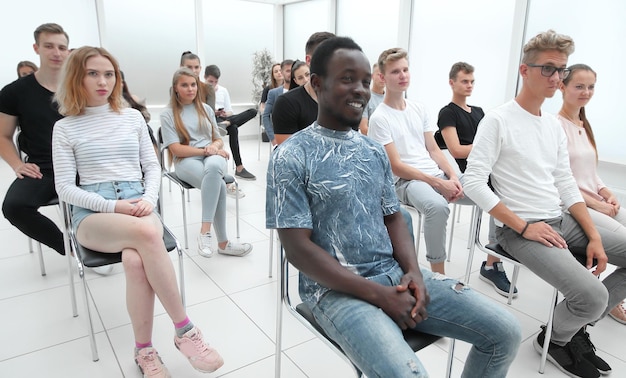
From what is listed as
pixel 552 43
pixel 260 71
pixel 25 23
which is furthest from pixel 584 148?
pixel 25 23

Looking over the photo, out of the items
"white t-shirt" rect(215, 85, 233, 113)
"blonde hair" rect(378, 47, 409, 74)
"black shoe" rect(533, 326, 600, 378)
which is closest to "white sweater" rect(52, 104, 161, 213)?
"blonde hair" rect(378, 47, 409, 74)

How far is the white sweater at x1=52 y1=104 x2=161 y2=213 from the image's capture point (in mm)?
1773

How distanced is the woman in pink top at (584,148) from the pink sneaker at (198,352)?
187 cm

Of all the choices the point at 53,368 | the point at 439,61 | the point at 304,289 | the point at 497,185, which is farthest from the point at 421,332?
the point at 439,61

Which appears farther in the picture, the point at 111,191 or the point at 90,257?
the point at 111,191

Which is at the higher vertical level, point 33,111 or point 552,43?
point 552,43

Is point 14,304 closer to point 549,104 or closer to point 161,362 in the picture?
point 161,362

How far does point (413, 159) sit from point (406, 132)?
0.55 ft

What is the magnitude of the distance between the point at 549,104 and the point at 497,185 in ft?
9.58

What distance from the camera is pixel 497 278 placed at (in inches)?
98.7

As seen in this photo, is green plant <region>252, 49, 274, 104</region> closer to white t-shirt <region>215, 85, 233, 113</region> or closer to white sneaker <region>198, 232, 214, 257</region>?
white t-shirt <region>215, 85, 233, 113</region>

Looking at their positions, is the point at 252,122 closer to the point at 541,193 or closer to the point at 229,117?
the point at 229,117

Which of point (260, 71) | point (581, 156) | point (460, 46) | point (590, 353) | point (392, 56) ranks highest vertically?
point (460, 46)

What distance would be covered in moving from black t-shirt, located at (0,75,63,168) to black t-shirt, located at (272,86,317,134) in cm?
127
